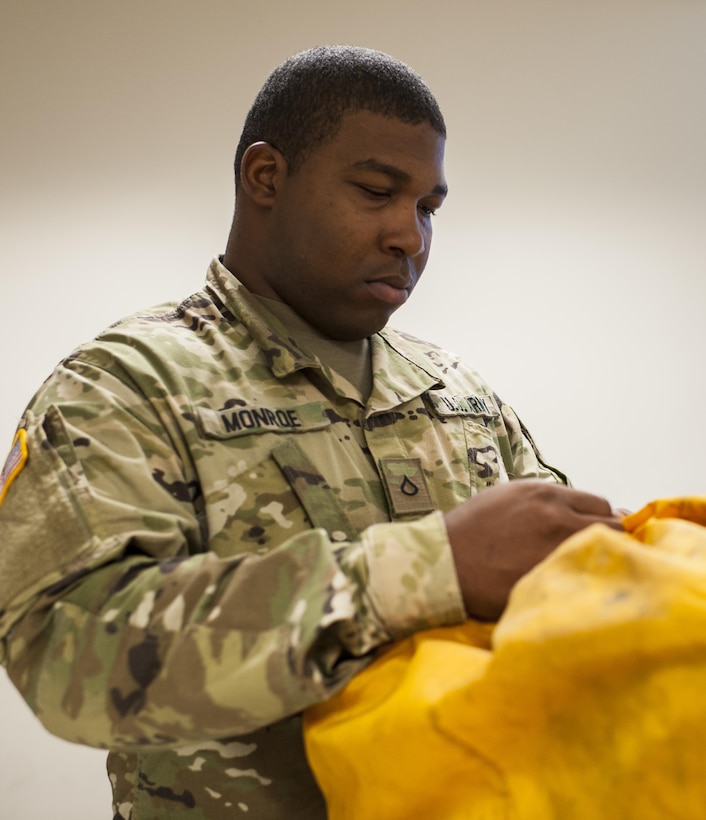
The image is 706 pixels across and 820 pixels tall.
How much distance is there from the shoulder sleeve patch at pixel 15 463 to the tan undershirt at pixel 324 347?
0.38 m

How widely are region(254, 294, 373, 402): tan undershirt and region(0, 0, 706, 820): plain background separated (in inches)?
46.9

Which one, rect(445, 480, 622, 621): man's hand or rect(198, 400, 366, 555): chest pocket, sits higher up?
rect(445, 480, 622, 621): man's hand

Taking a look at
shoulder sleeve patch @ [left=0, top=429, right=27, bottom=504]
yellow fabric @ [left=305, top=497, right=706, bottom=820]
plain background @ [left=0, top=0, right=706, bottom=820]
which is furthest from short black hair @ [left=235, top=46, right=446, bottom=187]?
plain background @ [left=0, top=0, right=706, bottom=820]

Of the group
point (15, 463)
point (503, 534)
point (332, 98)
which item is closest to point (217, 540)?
point (15, 463)

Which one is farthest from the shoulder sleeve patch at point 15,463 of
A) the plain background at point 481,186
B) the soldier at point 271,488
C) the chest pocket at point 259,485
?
the plain background at point 481,186

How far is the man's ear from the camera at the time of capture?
1074mm

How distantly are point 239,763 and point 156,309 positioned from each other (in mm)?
558

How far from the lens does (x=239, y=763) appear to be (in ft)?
2.64

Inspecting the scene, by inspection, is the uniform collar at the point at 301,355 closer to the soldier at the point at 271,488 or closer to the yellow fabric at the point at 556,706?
the soldier at the point at 271,488

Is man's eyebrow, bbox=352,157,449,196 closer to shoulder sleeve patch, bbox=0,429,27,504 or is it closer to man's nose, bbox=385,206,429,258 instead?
man's nose, bbox=385,206,429,258

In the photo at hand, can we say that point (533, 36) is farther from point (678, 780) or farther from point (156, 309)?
point (678, 780)

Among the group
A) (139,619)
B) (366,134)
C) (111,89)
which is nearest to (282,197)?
(366,134)

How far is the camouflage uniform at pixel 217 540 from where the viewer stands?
0.63 metres

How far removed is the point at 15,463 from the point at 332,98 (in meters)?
0.59
